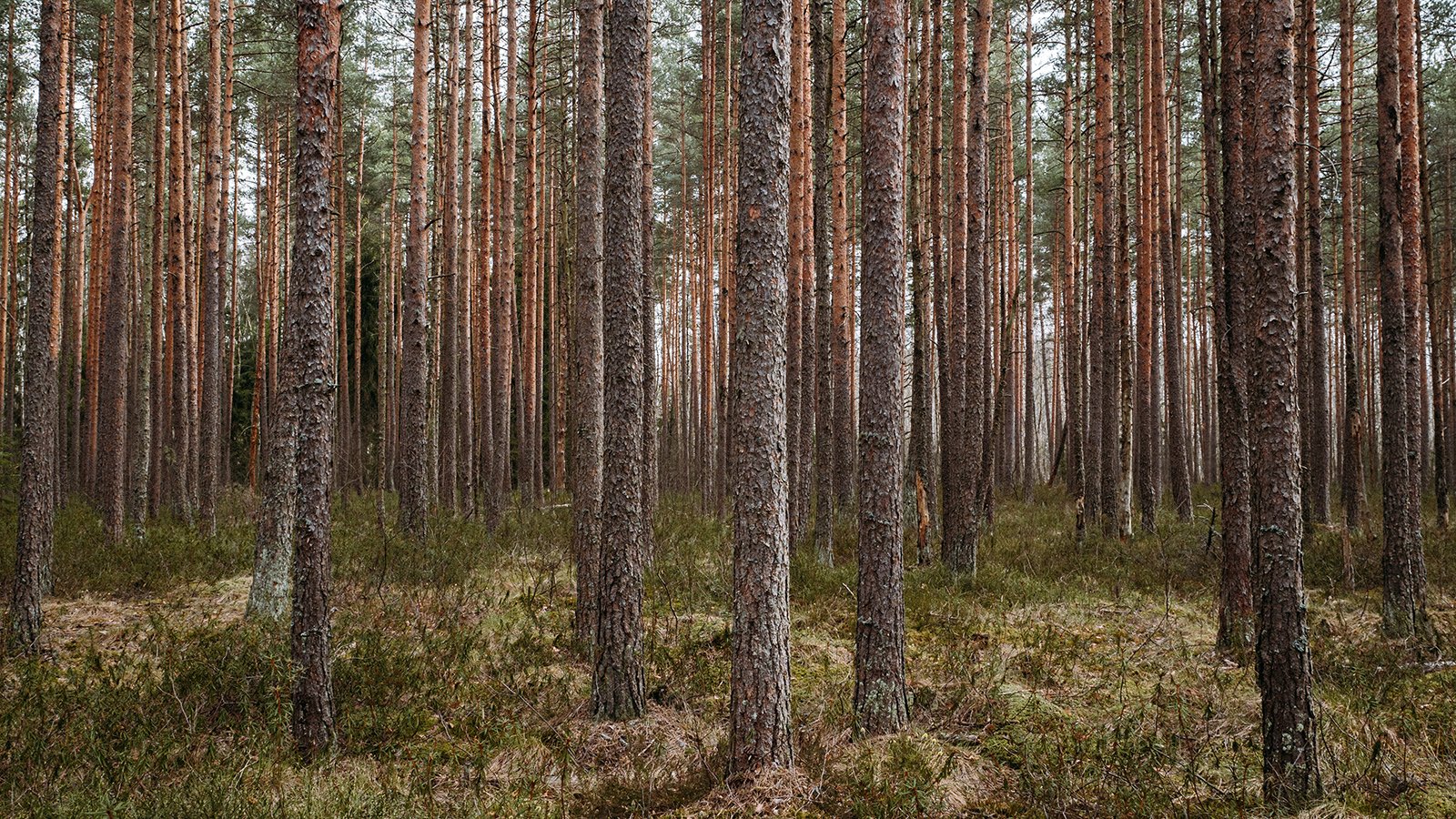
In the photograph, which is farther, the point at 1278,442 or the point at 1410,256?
the point at 1410,256

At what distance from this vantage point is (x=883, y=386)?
4.82m

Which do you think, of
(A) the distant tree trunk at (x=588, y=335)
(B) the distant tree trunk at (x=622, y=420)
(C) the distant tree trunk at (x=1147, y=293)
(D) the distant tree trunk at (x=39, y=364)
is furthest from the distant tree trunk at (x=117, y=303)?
(C) the distant tree trunk at (x=1147, y=293)

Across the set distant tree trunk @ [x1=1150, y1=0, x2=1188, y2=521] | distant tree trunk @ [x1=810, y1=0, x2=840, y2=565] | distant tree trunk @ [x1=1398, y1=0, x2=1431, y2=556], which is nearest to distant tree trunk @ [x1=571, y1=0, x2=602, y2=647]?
distant tree trunk @ [x1=810, y1=0, x2=840, y2=565]

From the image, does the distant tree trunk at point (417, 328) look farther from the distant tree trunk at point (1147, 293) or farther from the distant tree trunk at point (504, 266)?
the distant tree trunk at point (1147, 293)

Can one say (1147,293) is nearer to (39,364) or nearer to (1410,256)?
(1410,256)

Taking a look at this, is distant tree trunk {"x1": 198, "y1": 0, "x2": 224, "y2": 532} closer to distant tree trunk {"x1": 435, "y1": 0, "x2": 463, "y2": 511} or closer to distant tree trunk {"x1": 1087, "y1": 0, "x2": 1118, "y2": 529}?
distant tree trunk {"x1": 435, "y1": 0, "x2": 463, "y2": 511}

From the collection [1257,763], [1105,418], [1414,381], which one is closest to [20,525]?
[1257,763]

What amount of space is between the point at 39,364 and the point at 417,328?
12.9ft

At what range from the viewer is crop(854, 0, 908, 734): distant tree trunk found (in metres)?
4.73

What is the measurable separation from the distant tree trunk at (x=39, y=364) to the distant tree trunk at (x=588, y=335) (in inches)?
158

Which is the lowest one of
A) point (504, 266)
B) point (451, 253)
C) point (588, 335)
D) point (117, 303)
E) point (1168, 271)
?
point (588, 335)

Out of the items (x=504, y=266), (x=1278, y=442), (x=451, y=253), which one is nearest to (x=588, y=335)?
(x=1278, y=442)

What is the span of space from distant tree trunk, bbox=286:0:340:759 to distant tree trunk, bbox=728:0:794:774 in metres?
2.38

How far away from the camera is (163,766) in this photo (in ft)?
13.7
